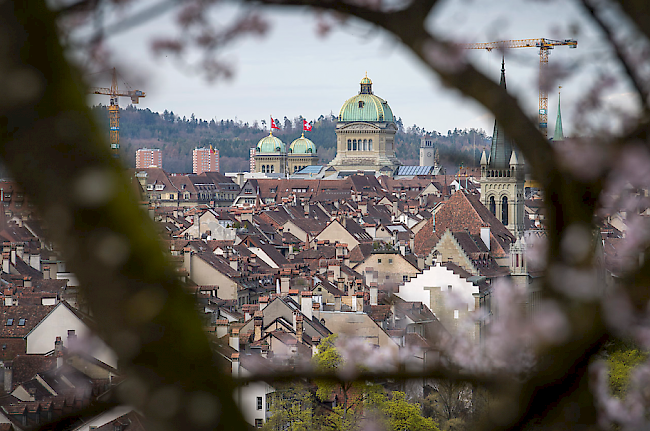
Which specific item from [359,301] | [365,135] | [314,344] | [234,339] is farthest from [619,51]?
[365,135]

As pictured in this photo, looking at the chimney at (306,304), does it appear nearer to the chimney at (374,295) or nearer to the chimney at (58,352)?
the chimney at (374,295)

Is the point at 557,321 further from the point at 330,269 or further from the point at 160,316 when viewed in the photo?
the point at 330,269

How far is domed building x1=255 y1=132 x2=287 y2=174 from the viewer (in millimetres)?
165875

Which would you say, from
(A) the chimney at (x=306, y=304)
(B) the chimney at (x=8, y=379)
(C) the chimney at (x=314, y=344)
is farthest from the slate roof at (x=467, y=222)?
(B) the chimney at (x=8, y=379)

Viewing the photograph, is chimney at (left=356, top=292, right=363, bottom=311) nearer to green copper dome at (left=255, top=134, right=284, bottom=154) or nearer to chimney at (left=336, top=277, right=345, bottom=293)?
chimney at (left=336, top=277, right=345, bottom=293)

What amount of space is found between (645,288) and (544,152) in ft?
1.41

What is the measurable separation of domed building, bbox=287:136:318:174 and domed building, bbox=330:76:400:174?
1027 cm

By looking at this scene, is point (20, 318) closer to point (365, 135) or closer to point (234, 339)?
point (234, 339)

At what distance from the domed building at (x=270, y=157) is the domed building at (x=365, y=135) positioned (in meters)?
13.0

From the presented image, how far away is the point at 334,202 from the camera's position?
101 metres

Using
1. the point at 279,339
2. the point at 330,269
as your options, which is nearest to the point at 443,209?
the point at 330,269

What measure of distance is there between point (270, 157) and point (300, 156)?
5472mm

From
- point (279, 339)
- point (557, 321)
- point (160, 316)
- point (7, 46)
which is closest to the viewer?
point (7, 46)

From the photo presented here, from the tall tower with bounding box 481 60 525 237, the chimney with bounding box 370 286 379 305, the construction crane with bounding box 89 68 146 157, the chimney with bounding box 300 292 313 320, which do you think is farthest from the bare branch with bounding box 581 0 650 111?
the tall tower with bounding box 481 60 525 237
